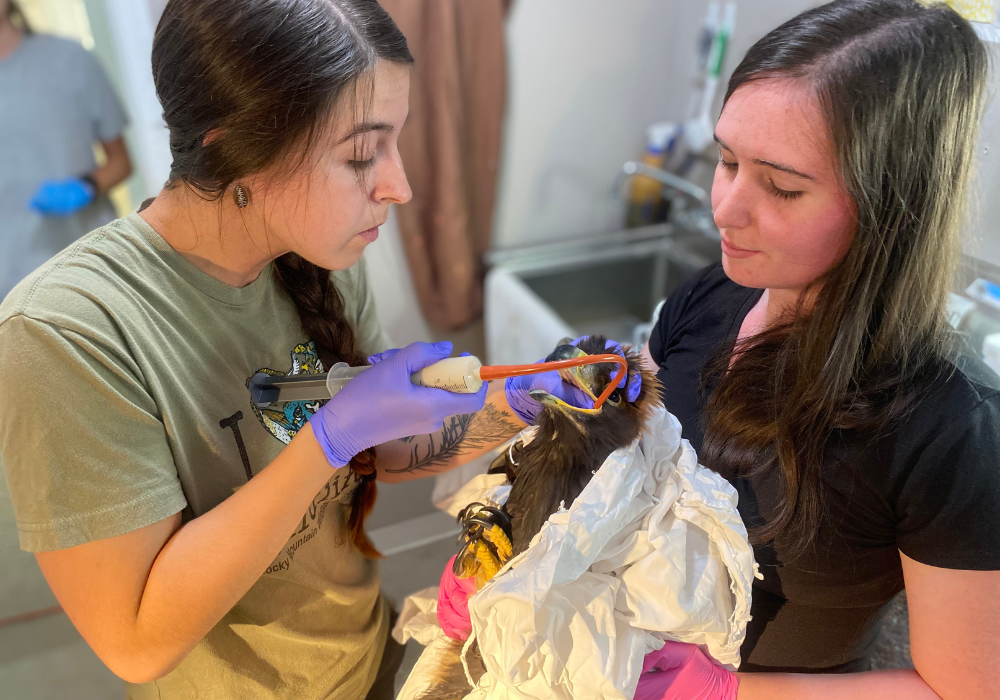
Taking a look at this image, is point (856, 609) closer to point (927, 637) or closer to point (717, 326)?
point (927, 637)

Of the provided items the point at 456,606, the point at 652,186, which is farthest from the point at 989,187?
the point at 652,186

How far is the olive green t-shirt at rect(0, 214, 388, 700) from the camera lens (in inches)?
26.6

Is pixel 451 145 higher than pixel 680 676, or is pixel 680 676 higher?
pixel 451 145

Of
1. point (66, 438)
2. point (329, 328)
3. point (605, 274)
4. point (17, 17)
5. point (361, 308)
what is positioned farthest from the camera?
point (605, 274)

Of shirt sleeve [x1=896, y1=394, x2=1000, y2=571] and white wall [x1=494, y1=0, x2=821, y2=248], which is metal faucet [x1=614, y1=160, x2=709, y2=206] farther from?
shirt sleeve [x1=896, y1=394, x2=1000, y2=571]

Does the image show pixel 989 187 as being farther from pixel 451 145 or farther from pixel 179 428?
pixel 451 145

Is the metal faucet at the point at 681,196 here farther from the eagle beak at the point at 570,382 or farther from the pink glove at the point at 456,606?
the pink glove at the point at 456,606

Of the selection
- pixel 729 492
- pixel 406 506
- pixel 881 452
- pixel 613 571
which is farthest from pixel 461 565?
pixel 406 506

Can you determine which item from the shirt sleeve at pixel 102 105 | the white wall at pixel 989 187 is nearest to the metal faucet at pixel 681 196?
the white wall at pixel 989 187

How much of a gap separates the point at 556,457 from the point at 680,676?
1.08 ft

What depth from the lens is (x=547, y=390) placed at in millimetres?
851

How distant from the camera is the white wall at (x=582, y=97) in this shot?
2225 mm


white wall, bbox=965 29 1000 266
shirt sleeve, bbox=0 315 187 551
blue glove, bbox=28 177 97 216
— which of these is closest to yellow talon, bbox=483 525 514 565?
shirt sleeve, bbox=0 315 187 551

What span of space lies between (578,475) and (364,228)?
0.39 metres
